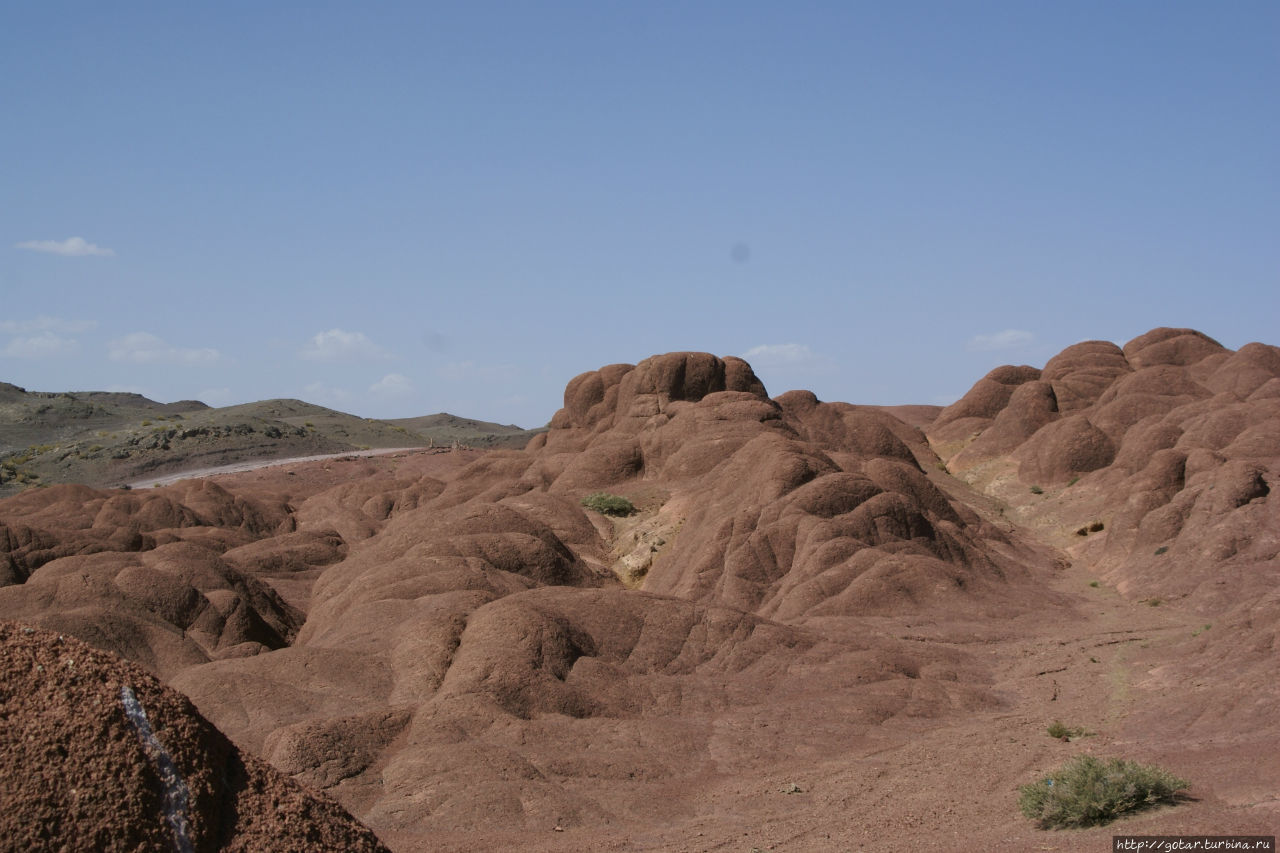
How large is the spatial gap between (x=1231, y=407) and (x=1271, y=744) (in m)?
33.6

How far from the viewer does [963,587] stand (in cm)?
3011

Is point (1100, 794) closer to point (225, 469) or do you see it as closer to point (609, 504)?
point (609, 504)

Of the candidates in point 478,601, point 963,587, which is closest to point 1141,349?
point 963,587

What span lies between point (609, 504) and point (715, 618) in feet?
54.8

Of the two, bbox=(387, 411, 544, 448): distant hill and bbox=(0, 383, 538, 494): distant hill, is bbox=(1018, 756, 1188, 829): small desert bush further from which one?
bbox=(387, 411, 544, 448): distant hill

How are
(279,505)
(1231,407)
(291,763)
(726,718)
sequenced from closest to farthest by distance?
(291,763)
(726,718)
(1231,407)
(279,505)

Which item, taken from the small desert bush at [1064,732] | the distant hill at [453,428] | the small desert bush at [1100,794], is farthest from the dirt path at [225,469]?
the small desert bush at [1100,794]

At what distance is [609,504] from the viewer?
3997cm

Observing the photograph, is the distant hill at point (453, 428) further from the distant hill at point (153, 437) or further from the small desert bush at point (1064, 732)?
the small desert bush at point (1064, 732)

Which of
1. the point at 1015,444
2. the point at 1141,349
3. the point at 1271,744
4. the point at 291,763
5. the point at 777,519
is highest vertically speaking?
the point at 1141,349

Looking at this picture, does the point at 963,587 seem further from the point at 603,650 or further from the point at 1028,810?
the point at 1028,810

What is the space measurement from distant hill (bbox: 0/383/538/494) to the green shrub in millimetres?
58251

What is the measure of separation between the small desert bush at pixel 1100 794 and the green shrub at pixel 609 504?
27819mm

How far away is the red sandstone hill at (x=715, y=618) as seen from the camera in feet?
52.4
